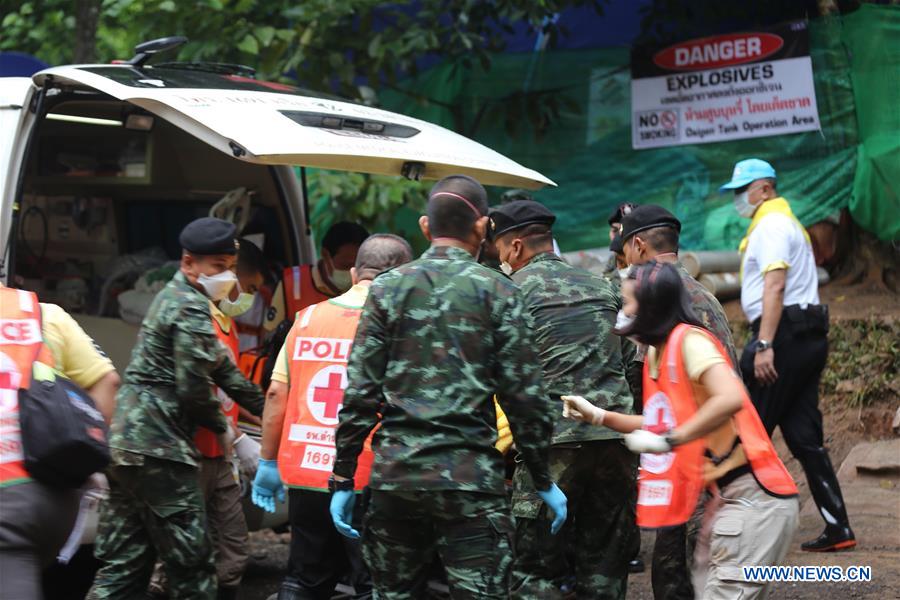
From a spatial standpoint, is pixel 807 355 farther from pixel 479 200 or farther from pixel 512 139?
pixel 512 139

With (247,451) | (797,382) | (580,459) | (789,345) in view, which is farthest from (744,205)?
(247,451)

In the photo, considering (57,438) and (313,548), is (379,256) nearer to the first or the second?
(313,548)

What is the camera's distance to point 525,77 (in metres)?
10.4

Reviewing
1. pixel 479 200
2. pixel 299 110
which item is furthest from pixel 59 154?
pixel 479 200

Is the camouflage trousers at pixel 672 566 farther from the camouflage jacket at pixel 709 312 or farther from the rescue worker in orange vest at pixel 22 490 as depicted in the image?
the rescue worker in orange vest at pixel 22 490

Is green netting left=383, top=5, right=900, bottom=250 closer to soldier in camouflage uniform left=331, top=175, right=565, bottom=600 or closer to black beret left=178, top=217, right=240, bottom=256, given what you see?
black beret left=178, top=217, right=240, bottom=256

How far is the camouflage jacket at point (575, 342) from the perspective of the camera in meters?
5.19

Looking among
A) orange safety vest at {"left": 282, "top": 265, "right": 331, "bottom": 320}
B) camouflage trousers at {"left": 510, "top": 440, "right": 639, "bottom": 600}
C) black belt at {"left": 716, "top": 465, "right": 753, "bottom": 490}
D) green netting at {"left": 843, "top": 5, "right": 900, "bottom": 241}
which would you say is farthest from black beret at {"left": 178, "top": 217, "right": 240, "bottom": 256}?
green netting at {"left": 843, "top": 5, "right": 900, "bottom": 241}

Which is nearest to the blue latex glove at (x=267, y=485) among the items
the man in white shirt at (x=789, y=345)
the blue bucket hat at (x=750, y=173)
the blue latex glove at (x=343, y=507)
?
the blue latex glove at (x=343, y=507)

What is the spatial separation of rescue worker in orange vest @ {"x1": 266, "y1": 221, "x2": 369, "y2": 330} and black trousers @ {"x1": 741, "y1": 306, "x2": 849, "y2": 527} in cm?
224

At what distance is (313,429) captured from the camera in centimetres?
507

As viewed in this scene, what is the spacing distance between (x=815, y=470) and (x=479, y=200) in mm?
3265

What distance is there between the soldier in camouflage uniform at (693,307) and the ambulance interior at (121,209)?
2.59 meters

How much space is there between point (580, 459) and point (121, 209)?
15.0 ft
